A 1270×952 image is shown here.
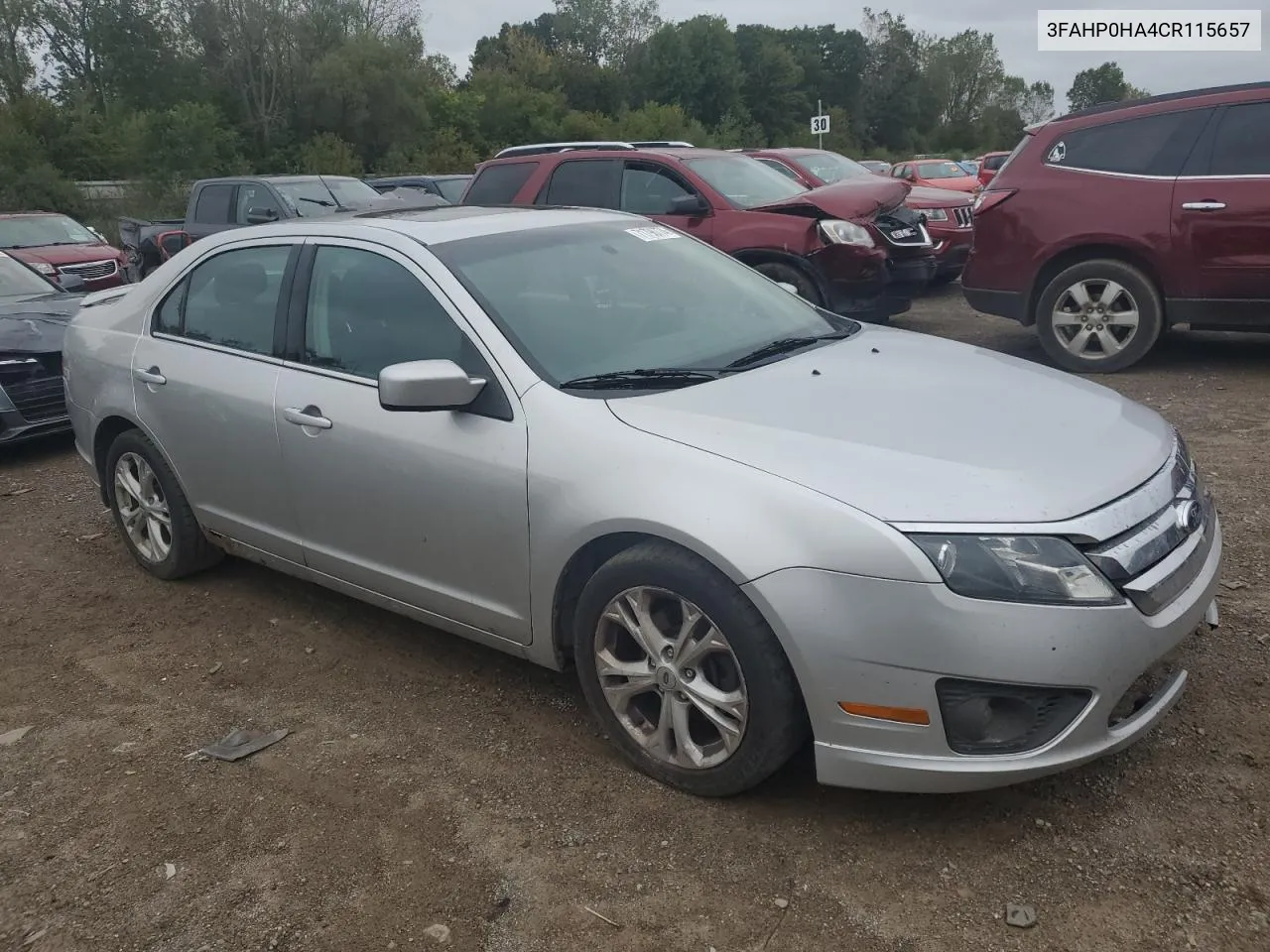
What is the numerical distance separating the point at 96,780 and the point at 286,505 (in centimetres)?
111

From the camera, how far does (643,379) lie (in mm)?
3330

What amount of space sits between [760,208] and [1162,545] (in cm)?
647

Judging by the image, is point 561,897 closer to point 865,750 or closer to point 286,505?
point 865,750

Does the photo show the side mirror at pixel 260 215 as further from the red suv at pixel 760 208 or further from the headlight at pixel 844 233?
the headlight at pixel 844 233

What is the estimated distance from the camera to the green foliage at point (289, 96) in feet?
96.8

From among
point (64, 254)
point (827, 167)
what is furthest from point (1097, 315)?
point (64, 254)

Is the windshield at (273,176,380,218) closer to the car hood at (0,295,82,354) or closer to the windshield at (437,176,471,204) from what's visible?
the windshield at (437,176,471,204)

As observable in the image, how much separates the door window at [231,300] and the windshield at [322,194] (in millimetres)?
8889

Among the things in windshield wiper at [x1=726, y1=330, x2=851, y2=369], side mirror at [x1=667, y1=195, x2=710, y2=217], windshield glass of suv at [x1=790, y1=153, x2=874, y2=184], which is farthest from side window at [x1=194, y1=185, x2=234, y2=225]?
windshield wiper at [x1=726, y1=330, x2=851, y2=369]

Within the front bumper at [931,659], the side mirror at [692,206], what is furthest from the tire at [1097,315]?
the front bumper at [931,659]

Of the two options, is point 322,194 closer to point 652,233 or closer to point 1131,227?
point 1131,227

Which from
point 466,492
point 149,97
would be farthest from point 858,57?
point 466,492

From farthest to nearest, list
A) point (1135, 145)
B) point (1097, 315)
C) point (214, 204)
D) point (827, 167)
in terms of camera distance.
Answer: point (214, 204)
point (827, 167)
point (1097, 315)
point (1135, 145)

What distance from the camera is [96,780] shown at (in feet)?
11.1
